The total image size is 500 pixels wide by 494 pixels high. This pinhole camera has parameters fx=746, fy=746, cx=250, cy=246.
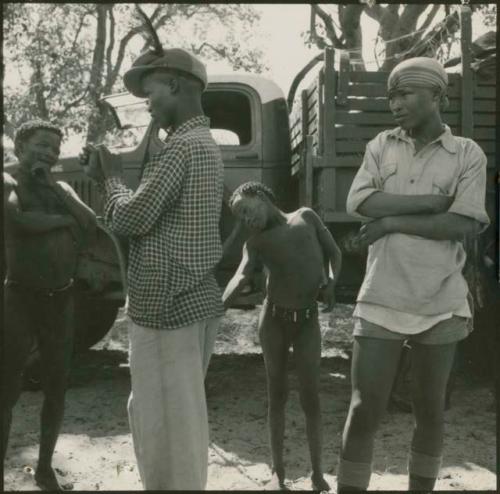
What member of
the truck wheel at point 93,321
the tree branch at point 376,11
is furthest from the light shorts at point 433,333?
the tree branch at point 376,11

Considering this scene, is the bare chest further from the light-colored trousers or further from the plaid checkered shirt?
the light-colored trousers

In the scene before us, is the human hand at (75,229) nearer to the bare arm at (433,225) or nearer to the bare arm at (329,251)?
the bare arm at (329,251)

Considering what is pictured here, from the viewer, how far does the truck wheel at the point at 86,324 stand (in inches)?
222

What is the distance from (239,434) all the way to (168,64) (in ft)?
9.23

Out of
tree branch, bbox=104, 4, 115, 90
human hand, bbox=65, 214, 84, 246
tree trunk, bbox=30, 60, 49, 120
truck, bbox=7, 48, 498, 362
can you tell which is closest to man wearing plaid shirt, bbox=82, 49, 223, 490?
human hand, bbox=65, 214, 84, 246

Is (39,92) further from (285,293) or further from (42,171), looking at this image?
(285,293)

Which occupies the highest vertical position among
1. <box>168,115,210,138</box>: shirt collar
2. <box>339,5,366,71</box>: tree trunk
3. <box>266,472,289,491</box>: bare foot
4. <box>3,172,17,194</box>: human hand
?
<box>339,5,366,71</box>: tree trunk

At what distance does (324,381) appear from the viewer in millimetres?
6043

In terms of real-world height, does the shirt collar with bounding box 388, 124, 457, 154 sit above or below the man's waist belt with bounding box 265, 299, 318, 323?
above

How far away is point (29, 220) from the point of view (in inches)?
133

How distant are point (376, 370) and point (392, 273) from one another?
34 centimetres

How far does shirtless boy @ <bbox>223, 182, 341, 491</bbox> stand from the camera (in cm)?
347

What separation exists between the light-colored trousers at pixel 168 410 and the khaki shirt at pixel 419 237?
0.69 meters

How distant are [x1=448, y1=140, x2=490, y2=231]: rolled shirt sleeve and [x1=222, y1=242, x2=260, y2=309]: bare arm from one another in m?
1.25
